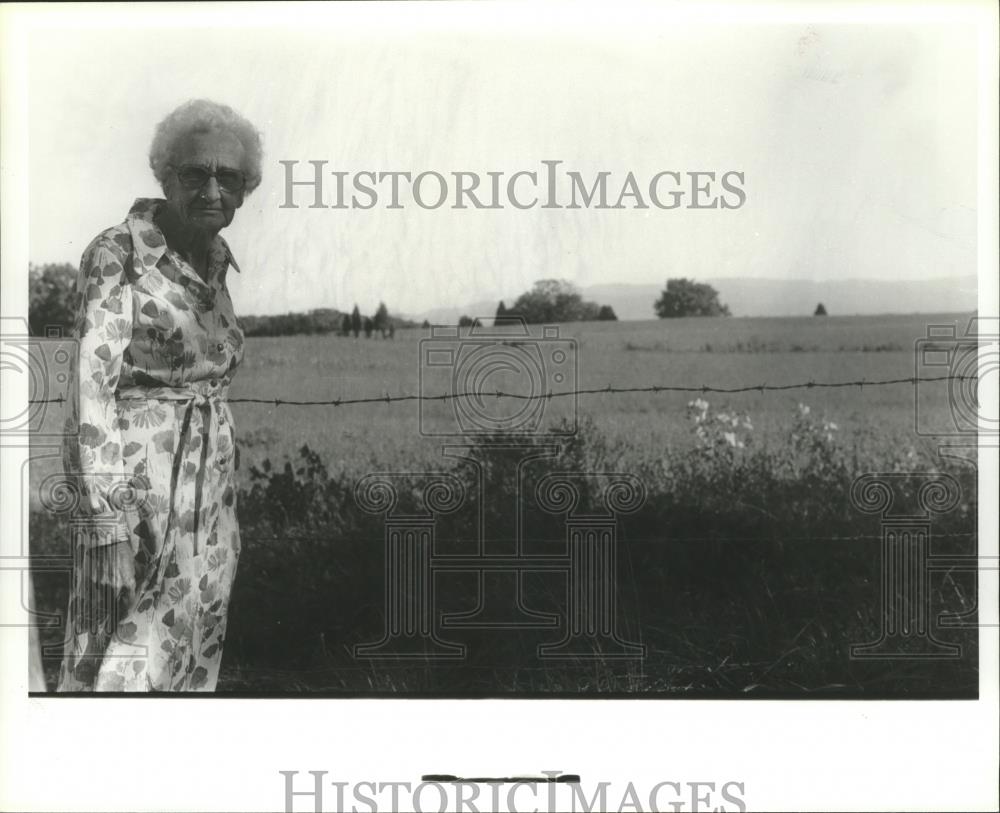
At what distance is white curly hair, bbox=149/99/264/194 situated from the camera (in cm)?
380

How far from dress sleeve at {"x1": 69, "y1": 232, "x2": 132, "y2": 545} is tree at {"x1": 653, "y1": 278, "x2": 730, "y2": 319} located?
5.65 ft

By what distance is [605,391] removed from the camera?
3803mm

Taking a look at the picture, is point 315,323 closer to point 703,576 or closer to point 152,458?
point 152,458

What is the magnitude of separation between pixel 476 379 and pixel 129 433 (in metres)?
1.13

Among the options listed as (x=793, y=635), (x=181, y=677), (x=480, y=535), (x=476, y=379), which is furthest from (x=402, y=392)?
(x=793, y=635)

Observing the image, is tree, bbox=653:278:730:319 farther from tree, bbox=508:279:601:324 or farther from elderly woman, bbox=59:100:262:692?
elderly woman, bbox=59:100:262:692

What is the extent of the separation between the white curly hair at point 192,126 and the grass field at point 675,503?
67 cm

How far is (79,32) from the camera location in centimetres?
384

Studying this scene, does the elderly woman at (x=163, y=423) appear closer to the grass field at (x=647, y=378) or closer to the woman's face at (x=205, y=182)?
the woman's face at (x=205, y=182)

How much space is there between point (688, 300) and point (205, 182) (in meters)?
1.61

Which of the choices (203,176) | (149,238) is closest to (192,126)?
(203,176)
